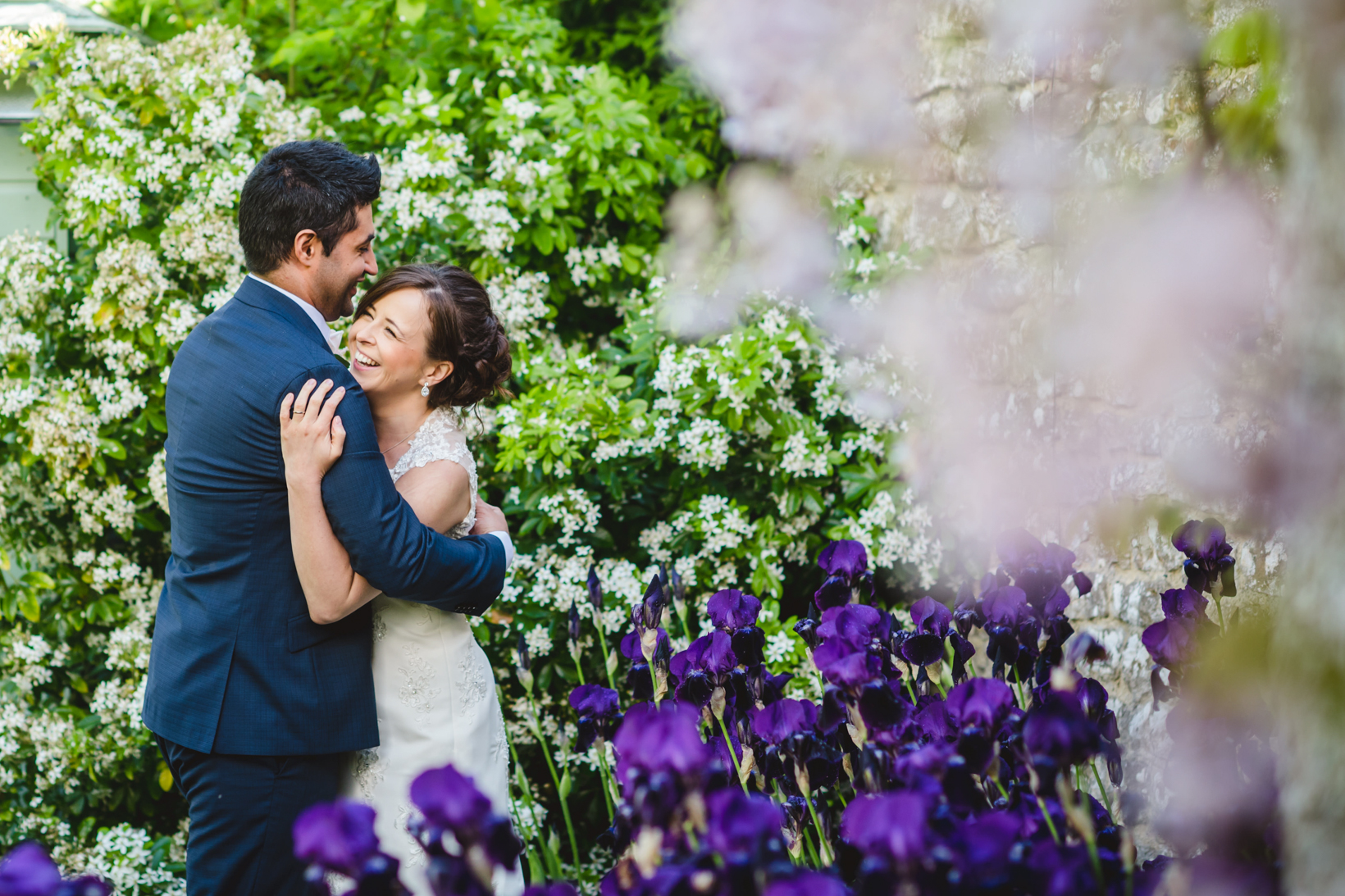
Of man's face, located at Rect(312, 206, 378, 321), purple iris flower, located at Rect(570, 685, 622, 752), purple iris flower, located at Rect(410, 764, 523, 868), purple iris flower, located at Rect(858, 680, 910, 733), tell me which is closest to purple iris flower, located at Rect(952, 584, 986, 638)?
purple iris flower, located at Rect(858, 680, 910, 733)

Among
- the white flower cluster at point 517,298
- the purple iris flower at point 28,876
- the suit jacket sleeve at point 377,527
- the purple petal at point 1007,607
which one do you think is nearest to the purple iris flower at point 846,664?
the purple petal at point 1007,607

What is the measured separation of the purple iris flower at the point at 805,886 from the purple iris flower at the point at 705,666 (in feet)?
2.01

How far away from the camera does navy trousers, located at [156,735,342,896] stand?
1880mm

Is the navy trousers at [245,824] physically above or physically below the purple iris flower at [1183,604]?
below

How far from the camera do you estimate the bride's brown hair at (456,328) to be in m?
2.24

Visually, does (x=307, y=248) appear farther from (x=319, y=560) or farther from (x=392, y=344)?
(x=319, y=560)

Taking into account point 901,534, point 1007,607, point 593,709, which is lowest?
point 593,709

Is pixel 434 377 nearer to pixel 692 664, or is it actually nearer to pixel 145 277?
pixel 692 664

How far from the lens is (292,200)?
6.48ft

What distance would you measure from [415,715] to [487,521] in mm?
440

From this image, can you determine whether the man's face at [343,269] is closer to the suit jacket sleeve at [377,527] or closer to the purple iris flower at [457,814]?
the suit jacket sleeve at [377,527]

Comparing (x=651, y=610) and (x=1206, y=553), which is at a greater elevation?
(x=1206, y=553)

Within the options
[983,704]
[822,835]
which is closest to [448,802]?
[983,704]

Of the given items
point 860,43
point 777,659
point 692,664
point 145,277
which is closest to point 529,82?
point 860,43
